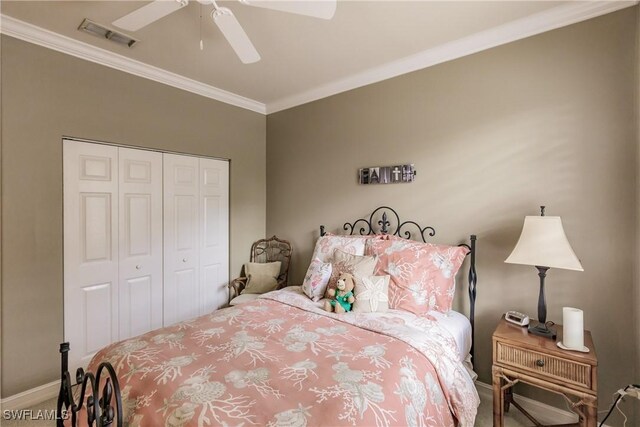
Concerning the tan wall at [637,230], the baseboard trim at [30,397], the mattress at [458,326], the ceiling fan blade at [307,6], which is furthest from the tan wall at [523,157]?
the baseboard trim at [30,397]

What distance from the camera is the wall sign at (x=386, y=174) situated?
9.02 ft

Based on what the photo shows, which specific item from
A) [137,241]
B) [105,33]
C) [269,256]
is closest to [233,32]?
[105,33]

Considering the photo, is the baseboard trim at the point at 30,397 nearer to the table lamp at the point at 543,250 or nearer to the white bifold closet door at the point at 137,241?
the white bifold closet door at the point at 137,241

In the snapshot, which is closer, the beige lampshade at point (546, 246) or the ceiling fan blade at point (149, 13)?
the ceiling fan blade at point (149, 13)

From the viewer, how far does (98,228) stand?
104 inches

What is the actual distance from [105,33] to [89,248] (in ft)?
5.57

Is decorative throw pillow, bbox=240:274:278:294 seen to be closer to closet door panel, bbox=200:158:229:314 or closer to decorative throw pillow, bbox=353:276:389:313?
closet door panel, bbox=200:158:229:314

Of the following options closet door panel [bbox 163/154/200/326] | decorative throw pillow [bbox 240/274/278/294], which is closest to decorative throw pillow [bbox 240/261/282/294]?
decorative throw pillow [bbox 240/274/278/294]

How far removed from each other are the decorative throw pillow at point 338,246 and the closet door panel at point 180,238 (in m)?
1.43

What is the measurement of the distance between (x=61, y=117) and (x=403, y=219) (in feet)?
9.61

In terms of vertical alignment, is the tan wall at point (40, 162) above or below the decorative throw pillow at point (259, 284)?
above

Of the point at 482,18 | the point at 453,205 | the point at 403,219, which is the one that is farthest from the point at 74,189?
the point at 482,18

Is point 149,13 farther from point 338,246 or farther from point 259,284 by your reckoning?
point 259,284

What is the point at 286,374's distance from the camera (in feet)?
4.43
